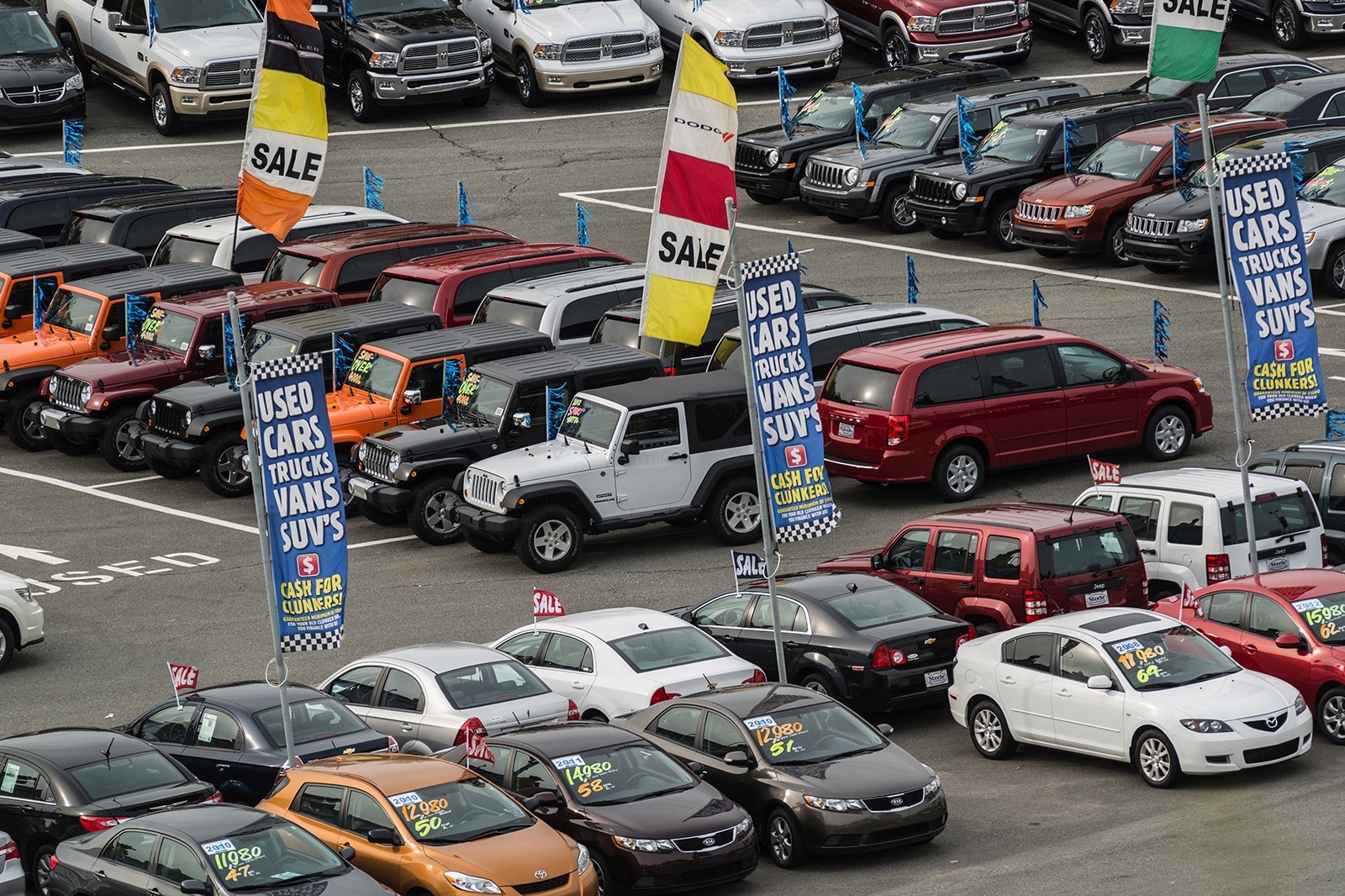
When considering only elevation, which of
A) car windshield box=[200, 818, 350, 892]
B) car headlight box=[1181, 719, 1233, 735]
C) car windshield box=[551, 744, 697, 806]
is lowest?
car headlight box=[1181, 719, 1233, 735]

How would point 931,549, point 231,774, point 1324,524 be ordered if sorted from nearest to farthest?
point 231,774 → point 931,549 → point 1324,524

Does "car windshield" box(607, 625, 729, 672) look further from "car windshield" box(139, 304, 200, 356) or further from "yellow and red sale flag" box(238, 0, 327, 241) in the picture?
"car windshield" box(139, 304, 200, 356)

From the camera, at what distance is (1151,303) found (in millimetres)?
29969

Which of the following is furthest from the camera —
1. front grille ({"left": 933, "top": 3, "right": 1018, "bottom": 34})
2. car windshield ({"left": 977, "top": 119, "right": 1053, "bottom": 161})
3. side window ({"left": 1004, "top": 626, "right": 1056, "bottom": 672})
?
front grille ({"left": 933, "top": 3, "right": 1018, "bottom": 34})

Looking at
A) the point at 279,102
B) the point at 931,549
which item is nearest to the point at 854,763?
the point at 931,549

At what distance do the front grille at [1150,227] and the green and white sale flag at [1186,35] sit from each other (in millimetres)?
8623

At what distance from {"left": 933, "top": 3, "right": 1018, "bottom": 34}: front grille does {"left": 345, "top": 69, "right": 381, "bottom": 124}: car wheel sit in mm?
10721

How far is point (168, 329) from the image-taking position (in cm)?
2686

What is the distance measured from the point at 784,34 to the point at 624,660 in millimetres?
23506

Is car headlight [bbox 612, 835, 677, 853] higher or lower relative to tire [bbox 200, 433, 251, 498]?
higher

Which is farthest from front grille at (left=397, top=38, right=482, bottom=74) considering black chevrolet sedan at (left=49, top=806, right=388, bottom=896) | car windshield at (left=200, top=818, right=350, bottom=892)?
car windshield at (left=200, top=818, right=350, bottom=892)

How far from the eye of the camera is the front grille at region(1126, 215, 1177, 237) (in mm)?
29812

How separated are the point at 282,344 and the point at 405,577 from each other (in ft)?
14.3

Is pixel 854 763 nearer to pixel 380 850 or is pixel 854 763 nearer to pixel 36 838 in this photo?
pixel 380 850
